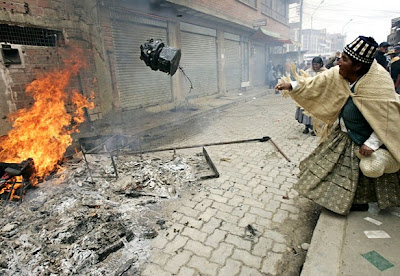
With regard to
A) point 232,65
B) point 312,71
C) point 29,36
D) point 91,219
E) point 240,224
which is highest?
point 29,36

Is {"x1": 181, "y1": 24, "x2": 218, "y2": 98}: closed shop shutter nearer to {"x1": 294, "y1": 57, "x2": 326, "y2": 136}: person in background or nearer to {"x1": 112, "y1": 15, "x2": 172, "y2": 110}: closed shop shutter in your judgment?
{"x1": 112, "y1": 15, "x2": 172, "y2": 110}: closed shop shutter

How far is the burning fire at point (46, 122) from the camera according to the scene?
191 inches

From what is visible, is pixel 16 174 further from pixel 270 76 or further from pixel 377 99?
pixel 270 76

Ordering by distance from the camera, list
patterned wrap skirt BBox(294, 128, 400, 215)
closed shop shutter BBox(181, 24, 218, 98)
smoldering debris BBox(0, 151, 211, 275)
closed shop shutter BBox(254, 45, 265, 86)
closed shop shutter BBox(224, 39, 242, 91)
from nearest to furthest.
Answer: smoldering debris BBox(0, 151, 211, 275)
patterned wrap skirt BBox(294, 128, 400, 215)
closed shop shutter BBox(181, 24, 218, 98)
closed shop shutter BBox(224, 39, 242, 91)
closed shop shutter BBox(254, 45, 265, 86)

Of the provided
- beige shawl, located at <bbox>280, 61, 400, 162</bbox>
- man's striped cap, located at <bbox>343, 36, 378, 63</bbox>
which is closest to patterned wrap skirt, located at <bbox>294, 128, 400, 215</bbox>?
beige shawl, located at <bbox>280, 61, 400, 162</bbox>

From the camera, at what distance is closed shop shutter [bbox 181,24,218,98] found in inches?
479

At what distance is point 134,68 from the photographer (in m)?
9.38

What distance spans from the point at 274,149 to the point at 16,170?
Answer: 5.30m

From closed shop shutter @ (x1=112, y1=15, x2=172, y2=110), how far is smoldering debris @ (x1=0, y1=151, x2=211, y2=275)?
504 centimetres

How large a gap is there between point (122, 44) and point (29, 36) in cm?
335

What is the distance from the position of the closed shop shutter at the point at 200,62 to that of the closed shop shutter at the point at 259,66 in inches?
325

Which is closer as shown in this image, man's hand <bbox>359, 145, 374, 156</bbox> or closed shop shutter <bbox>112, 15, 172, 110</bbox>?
man's hand <bbox>359, 145, 374, 156</bbox>

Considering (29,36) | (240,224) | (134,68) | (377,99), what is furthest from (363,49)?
(134,68)

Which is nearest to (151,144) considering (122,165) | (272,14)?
(122,165)
